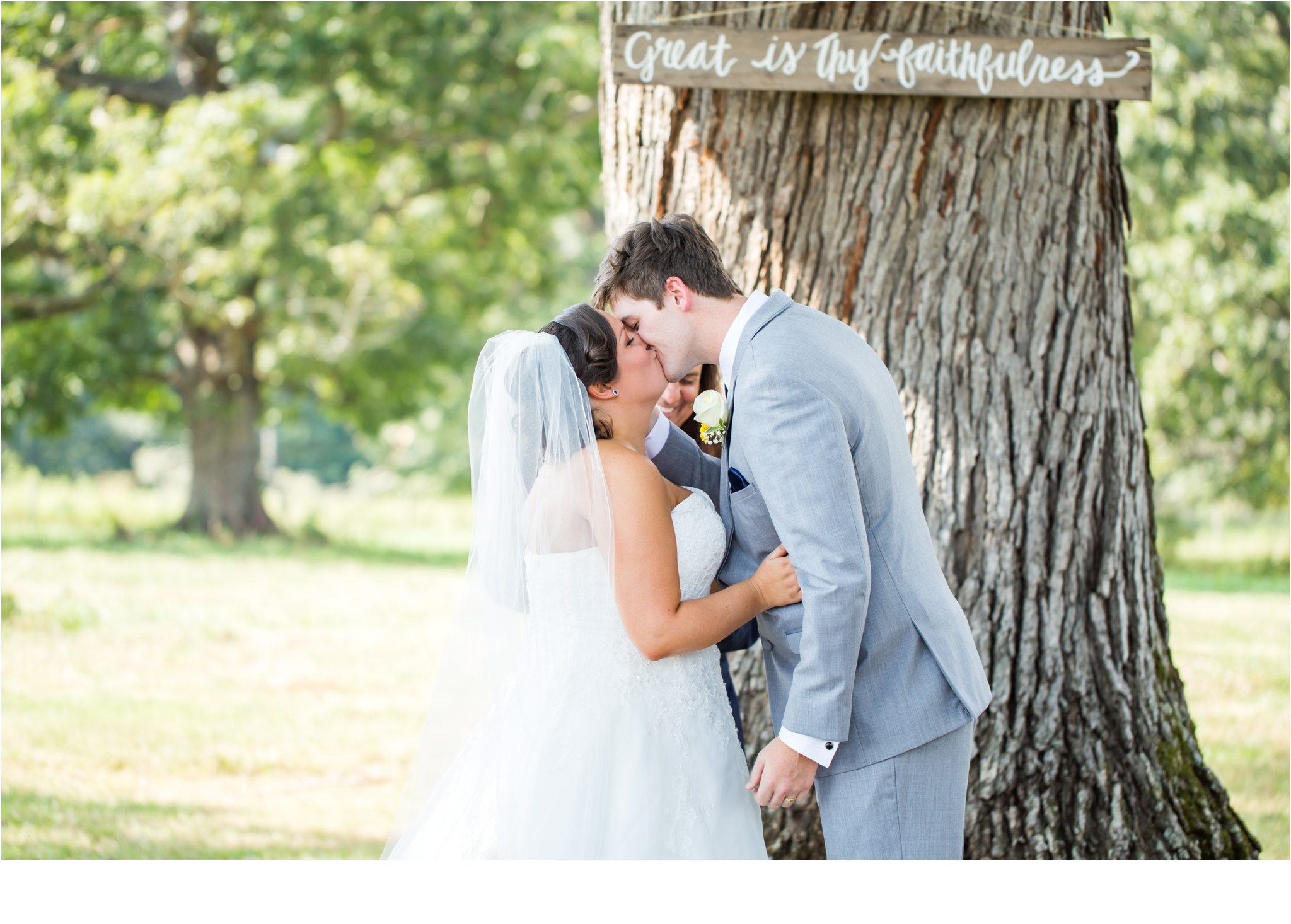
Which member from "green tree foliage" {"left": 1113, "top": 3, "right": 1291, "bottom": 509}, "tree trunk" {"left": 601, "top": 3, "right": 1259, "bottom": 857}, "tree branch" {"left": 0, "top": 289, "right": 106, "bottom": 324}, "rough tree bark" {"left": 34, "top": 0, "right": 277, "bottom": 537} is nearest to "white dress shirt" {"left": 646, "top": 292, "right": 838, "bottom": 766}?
"tree trunk" {"left": 601, "top": 3, "right": 1259, "bottom": 857}

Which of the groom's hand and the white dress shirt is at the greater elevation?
the white dress shirt

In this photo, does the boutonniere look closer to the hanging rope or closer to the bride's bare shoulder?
the bride's bare shoulder

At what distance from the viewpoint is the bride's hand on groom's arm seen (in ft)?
8.23

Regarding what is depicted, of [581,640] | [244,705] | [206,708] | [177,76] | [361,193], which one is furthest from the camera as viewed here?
[361,193]

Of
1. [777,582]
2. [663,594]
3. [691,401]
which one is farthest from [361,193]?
[777,582]

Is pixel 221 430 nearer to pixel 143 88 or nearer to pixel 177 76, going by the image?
pixel 143 88

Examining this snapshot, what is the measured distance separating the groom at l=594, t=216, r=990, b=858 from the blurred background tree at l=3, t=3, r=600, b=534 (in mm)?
10810

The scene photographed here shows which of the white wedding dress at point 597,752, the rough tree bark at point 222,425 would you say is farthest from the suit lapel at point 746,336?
the rough tree bark at point 222,425

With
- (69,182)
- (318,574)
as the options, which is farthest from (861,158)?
(69,182)

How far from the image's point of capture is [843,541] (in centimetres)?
229

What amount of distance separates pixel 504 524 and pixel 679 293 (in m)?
0.79

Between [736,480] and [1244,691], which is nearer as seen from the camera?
[736,480]

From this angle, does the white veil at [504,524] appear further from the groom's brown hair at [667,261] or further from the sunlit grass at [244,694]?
the sunlit grass at [244,694]
